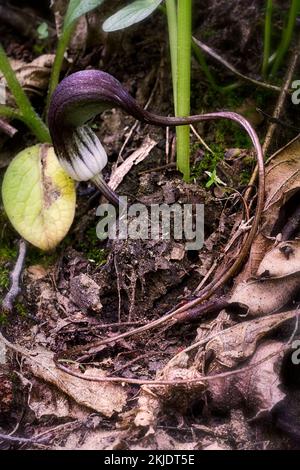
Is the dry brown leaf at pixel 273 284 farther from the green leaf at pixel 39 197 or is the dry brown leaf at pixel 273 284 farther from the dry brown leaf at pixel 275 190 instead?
the green leaf at pixel 39 197

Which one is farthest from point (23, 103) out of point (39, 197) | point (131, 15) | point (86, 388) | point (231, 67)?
point (86, 388)

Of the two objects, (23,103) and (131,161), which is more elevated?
(23,103)

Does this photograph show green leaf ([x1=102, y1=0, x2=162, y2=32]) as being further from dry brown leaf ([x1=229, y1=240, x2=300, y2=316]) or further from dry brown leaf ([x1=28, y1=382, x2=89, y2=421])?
dry brown leaf ([x1=28, y1=382, x2=89, y2=421])

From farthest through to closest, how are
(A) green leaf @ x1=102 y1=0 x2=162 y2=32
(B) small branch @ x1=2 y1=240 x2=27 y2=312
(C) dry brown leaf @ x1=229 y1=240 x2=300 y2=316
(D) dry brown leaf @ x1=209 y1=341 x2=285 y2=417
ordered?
1. (B) small branch @ x1=2 y1=240 x2=27 y2=312
2. (A) green leaf @ x1=102 y1=0 x2=162 y2=32
3. (C) dry brown leaf @ x1=229 y1=240 x2=300 y2=316
4. (D) dry brown leaf @ x1=209 y1=341 x2=285 y2=417

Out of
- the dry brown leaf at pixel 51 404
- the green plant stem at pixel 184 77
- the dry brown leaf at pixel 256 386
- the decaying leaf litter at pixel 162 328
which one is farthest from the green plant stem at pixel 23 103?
the dry brown leaf at pixel 256 386

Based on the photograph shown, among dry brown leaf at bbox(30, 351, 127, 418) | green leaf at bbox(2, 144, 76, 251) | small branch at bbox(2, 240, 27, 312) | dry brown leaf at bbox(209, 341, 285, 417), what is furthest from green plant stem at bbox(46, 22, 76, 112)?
dry brown leaf at bbox(209, 341, 285, 417)

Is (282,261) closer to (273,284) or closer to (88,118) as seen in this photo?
(273,284)
